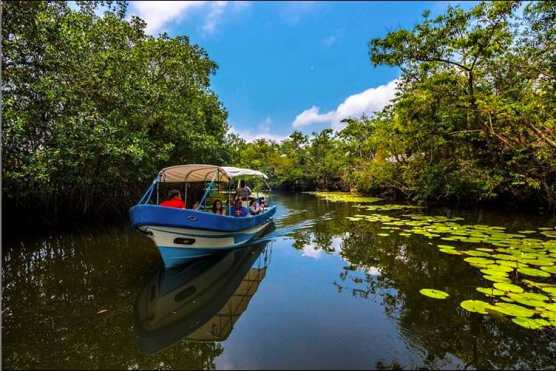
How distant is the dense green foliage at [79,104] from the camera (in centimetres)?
816

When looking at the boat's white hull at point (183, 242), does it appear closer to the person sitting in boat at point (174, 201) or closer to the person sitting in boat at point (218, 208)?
the person sitting in boat at point (174, 201)

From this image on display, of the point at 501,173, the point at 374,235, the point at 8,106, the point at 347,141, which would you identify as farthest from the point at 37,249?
the point at 347,141

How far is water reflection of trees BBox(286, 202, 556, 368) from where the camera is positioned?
3.24m

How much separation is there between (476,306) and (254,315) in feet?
10.2

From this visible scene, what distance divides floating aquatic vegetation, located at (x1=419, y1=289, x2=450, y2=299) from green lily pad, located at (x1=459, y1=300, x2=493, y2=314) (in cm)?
31

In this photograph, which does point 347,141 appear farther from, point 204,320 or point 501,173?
point 204,320

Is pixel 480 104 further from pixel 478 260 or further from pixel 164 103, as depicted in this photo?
pixel 164 103

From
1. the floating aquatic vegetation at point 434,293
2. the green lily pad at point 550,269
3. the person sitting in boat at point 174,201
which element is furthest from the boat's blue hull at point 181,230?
the green lily pad at point 550,269

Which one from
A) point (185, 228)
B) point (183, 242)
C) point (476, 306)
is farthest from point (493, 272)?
point (183, 242)

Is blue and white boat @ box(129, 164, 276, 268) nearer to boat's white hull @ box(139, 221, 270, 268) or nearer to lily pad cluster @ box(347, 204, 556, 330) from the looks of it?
boat's white hull @ box(139, 221, 270, 268)

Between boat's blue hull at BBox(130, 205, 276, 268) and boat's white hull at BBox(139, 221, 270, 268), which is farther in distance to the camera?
boat's white hull at BBox(139, 221, 270, 268)

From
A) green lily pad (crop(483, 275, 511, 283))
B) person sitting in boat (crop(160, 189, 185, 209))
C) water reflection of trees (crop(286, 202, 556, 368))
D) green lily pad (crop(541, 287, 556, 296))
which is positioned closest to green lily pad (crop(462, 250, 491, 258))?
water reflection of trees (crop(286, 202, 556, 368))

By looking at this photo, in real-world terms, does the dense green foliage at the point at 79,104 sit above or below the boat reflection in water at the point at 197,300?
above

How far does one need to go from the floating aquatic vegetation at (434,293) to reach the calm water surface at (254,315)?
0.13m
